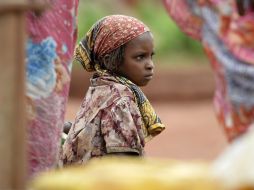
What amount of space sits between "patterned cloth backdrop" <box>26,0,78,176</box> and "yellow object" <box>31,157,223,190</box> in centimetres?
117

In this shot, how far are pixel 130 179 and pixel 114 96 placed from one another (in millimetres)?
1903

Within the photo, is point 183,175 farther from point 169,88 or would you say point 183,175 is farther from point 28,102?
point 169,88

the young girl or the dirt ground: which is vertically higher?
the dirt ground

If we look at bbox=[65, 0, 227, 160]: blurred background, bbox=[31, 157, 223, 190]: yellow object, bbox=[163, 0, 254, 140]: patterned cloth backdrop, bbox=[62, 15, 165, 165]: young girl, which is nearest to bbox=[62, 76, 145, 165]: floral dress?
bbox=[62, 15, 165, 165]: young girl

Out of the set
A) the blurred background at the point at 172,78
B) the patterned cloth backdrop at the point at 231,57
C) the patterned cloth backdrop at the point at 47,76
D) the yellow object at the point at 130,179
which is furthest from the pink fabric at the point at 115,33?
the blurred background at the point at 172,78

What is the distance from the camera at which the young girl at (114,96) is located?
533 cm

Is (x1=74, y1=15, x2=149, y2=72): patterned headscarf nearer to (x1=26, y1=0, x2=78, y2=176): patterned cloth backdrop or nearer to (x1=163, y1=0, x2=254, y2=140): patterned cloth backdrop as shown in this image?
(x1=26, y1=0, x2=78, y2=176): patterned cloth backdrop

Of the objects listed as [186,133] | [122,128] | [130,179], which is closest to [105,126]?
[122,128]

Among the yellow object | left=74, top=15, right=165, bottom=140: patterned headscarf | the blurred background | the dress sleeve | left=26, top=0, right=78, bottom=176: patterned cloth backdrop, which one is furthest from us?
the blurred background

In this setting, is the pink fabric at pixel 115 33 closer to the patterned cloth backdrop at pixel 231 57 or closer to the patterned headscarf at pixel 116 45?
the patterned headscarf at pixel 116 45

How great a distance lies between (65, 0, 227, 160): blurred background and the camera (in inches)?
702

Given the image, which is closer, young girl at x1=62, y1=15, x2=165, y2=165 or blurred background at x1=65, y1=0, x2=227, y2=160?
young girl at x1=62, y1=15, x2=165, y2=165

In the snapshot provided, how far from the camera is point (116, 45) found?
5602 mm

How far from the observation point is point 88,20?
18.1 meters
